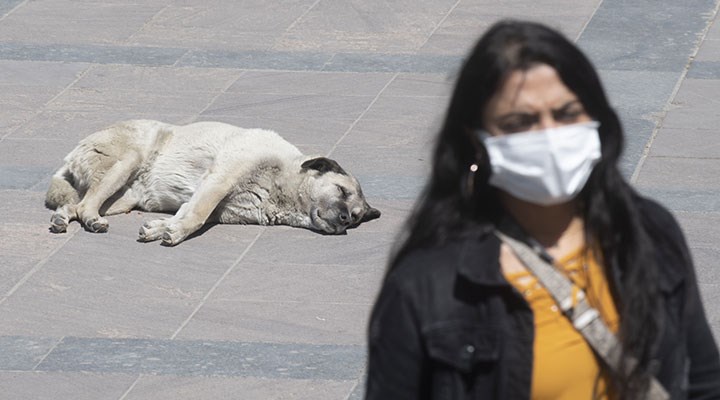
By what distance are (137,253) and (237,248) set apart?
568mm

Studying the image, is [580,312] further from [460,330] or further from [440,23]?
[440,23]

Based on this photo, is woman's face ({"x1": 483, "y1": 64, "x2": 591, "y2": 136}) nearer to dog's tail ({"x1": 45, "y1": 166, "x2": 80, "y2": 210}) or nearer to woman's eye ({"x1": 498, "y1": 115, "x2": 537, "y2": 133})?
woman's eye ({"x1": 498, "y1": 115, "x2": 537, "y2": 133})

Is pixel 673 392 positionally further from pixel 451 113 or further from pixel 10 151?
pixel 10 151

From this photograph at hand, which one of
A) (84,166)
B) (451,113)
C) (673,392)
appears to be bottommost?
(84,166)

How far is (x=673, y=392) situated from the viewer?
3139mm

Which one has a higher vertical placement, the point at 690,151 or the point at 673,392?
the point at 673,392

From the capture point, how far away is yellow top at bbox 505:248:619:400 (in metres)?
3.01

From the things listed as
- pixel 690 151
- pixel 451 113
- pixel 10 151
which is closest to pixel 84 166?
pixel 10 151

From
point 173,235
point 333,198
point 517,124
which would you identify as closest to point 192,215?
point 173,235

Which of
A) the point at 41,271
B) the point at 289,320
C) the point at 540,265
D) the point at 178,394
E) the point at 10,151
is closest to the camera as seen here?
the point at 540,265

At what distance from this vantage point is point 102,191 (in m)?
8.95

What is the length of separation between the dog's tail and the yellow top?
20.3ft

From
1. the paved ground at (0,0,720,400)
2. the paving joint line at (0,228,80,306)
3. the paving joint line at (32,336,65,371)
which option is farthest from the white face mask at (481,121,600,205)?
the paving joint line at (0,228,80,306)

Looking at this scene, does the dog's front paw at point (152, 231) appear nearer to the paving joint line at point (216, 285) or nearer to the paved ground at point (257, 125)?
the paved ground at point (257, 125)
